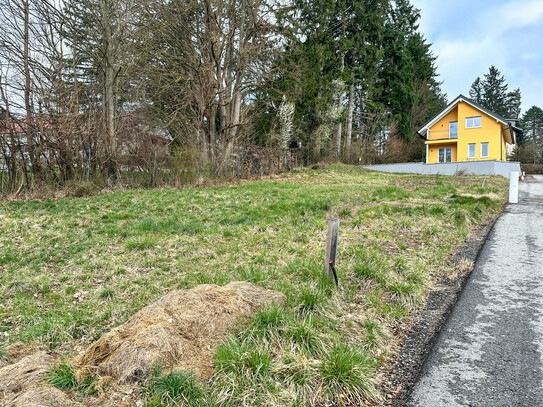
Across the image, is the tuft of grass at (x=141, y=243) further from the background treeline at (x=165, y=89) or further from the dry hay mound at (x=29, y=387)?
the background treeline at (x=165, y=89)

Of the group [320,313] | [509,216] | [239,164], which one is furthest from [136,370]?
[239,164]

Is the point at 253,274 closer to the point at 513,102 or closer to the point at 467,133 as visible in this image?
the point at 467,133

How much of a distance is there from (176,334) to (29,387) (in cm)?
87

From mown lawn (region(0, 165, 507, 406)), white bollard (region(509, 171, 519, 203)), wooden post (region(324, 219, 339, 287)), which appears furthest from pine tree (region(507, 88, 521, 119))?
wooden post (region(324, 219, 339, 287))

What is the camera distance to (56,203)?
9062 mm

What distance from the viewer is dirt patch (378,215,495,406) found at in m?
2.26

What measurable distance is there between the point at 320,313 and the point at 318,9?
2509 centimetres

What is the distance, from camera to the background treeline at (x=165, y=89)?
11172mm

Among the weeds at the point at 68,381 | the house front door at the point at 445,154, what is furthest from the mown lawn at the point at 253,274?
the house front door at the point at 445,154

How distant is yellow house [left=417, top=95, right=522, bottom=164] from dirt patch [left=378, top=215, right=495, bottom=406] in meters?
28.2

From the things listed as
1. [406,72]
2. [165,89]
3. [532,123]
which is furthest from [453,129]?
[532,123]

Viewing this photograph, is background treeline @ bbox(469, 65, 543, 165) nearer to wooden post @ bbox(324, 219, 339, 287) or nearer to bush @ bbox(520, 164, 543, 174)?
bush @ bbox(520, 164, 543, 174)

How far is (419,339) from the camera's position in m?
2.83

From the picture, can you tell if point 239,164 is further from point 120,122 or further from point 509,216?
point 509,216
